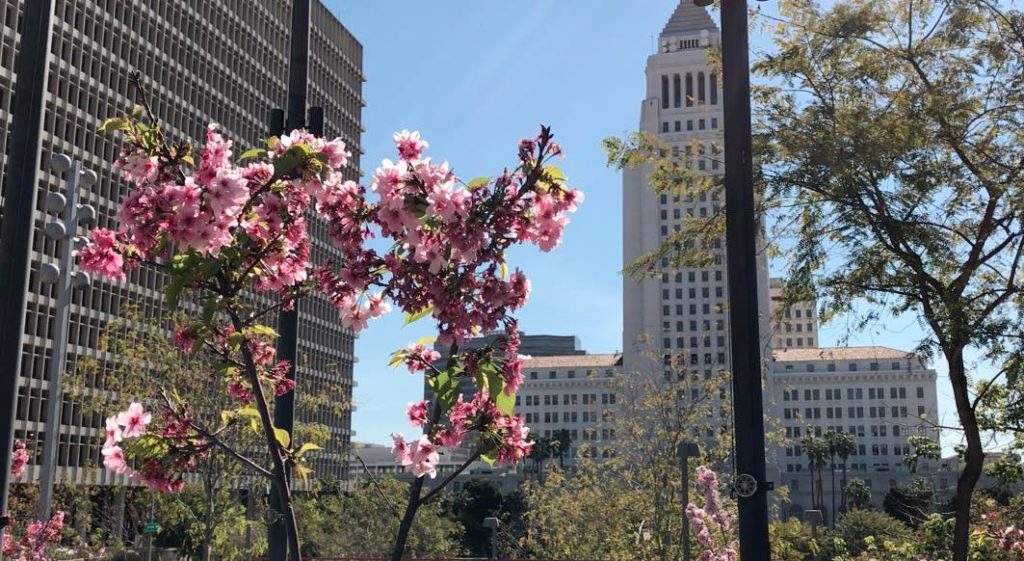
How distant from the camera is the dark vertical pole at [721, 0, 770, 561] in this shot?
17.7ft

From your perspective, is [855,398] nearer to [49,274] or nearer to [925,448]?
[925,448]

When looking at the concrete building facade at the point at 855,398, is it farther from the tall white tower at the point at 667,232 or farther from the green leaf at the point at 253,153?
the green leaf at the point at 253,153

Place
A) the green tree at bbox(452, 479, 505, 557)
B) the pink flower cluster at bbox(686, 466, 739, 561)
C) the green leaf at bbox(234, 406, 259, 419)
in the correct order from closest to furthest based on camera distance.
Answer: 1. the green leaf at bbox(234, 406, 259, 419)
2. the pink flower cluster at bbox(686, 466, 739, 561)
3. the green tree at bbox(452, 479, 505, 557)

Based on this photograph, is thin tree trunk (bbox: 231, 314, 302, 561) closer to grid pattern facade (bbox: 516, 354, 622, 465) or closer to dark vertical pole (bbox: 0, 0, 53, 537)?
dark vertical pole (bbox: 0, 0, 53, 537)

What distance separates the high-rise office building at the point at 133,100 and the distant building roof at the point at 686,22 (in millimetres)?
66102

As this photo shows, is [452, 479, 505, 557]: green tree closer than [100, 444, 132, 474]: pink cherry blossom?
No

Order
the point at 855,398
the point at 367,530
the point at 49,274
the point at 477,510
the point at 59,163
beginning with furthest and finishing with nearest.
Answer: the point at 855,398 < the point at 477,510 < the point at 367,530 < the point at 59,163 < the point at 49,274

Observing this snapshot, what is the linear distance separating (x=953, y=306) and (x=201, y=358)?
801 inches

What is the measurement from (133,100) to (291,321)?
72247 millimetres

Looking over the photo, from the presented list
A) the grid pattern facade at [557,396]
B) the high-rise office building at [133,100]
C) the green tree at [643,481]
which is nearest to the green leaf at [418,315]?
the green tree at [643,481]

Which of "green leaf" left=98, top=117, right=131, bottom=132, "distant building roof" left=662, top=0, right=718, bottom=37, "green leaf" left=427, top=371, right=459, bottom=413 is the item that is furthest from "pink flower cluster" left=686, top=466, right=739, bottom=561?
"distant building roof" left=662, top=0, right=718, bottom=37

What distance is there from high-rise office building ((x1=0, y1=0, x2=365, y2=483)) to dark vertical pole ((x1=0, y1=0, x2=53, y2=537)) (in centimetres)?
4069

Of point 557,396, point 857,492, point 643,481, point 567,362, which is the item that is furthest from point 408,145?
point 567,362

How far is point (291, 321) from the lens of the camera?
241 inches
